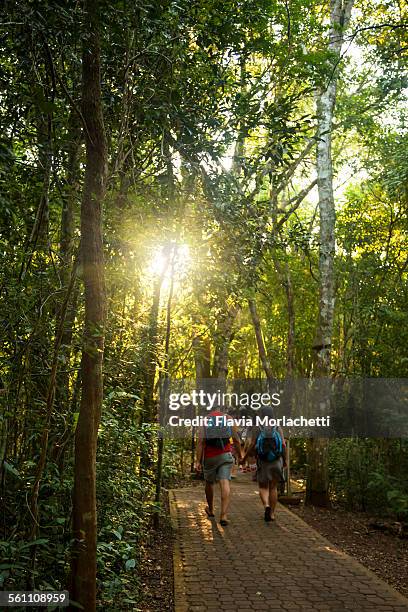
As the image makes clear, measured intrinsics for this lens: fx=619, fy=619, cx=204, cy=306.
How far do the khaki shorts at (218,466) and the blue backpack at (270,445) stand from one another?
1.84ft

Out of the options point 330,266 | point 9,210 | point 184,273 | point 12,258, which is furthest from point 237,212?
point 330,266

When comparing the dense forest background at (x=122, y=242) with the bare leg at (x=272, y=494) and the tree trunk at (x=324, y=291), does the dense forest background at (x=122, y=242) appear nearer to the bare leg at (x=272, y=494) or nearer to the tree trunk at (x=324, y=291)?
the tree trunk at (x=324, y=291)

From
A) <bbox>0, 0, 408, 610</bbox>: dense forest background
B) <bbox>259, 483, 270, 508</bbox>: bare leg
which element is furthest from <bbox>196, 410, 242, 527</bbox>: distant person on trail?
<bbox>0, 0, 408, 610</bbox>: dense forest background

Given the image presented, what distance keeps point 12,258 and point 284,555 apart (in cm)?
513

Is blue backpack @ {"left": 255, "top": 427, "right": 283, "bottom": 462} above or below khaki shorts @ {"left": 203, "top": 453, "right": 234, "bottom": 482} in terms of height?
above

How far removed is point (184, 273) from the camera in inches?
324

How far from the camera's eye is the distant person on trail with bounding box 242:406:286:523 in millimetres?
9508

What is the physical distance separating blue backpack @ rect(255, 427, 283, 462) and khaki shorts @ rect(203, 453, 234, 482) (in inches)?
22.0

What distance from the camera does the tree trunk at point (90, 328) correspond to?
4227 mm

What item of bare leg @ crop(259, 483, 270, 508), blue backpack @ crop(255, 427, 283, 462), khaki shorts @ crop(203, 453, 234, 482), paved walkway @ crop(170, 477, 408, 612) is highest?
blue backpack @ crop(255, 427, 283, 462)

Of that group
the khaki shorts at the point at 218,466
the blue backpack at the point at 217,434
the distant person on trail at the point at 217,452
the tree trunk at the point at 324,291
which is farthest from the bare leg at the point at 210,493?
the tree trunk at the point at 324,291

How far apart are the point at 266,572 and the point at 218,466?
2.70 meters

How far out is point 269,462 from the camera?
31.3 ft

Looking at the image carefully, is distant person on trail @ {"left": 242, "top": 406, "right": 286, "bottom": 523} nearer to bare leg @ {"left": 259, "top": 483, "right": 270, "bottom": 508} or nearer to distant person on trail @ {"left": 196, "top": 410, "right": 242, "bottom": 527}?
bare leg @ {"left": 259, "top": 483, "right": 270, "bottom": 508}
